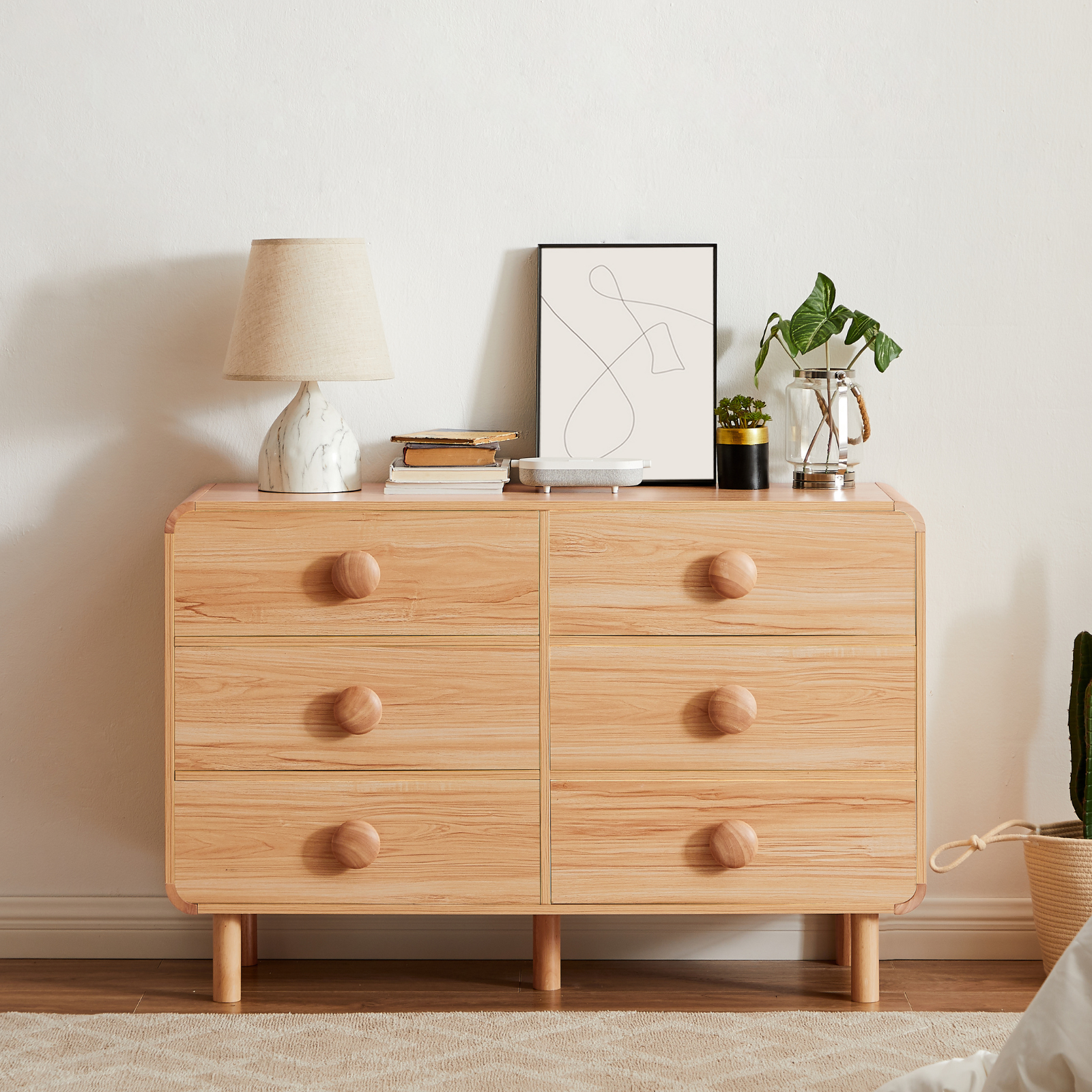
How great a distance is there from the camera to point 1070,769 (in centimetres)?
226

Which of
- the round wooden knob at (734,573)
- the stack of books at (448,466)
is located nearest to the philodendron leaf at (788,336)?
the round wooden knob at (734,573)

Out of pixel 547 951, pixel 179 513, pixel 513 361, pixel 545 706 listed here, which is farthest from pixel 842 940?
pixel 179 513

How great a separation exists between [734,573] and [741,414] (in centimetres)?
37

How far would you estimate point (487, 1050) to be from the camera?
1.88m

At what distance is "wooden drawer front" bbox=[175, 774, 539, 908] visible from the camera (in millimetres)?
1940

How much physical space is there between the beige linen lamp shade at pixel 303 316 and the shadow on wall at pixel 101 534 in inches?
10.3

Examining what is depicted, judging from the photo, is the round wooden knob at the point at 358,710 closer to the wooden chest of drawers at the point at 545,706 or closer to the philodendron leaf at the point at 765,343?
the wooden chest of drawers at the point at 545,706

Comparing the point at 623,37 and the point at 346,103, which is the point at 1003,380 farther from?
the point at 346,103

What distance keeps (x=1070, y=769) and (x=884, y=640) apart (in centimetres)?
64

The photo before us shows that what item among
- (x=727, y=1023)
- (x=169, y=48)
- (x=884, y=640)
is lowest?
(x=727, y=1023)

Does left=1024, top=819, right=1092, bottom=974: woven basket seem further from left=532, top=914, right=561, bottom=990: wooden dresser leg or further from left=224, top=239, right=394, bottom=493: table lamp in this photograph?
left=224, top=239, right=394, bottom=493: table lamp

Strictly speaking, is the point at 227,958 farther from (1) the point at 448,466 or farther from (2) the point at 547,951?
(1) the point at 448,466

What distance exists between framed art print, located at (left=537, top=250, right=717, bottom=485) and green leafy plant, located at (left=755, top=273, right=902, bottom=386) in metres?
0.14

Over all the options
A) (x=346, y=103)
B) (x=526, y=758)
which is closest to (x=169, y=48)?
(x=346, y=103)
